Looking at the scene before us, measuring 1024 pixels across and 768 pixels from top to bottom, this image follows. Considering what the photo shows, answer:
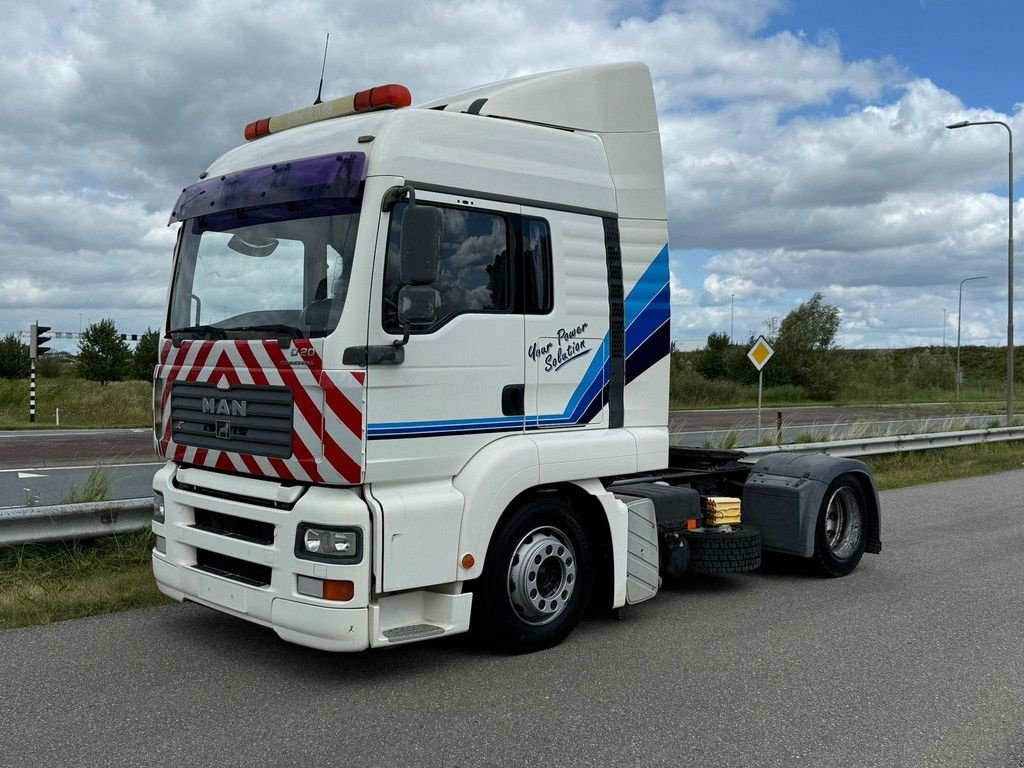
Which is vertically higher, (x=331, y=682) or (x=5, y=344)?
(x=5, y=344)

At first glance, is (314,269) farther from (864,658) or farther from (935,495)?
(935,495)

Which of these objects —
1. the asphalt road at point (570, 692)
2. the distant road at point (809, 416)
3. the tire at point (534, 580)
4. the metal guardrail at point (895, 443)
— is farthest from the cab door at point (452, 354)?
the distant road at point (809, 416)

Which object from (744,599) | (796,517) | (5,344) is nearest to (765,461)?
(796,517)

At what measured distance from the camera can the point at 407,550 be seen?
4668 mm

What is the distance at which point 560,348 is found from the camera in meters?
5.52

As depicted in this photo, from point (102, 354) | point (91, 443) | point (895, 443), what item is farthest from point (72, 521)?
point (102, 354)

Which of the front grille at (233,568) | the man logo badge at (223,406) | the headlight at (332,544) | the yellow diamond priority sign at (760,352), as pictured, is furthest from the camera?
the yellow diamond priority sign at (760,352)

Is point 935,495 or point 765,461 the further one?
point 935,495

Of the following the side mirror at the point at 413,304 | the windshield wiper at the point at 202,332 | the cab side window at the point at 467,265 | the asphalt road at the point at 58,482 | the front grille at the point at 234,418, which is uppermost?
the cab side window at the point at 467,265

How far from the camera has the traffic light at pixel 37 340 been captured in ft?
87.4

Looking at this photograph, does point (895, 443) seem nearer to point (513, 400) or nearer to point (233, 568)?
point (513, 400)

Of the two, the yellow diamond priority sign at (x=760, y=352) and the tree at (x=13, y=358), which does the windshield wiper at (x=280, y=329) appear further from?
the tree at (x=13, y=358)

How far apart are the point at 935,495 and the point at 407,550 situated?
31.1ft

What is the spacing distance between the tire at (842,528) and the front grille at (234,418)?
4.44 m
